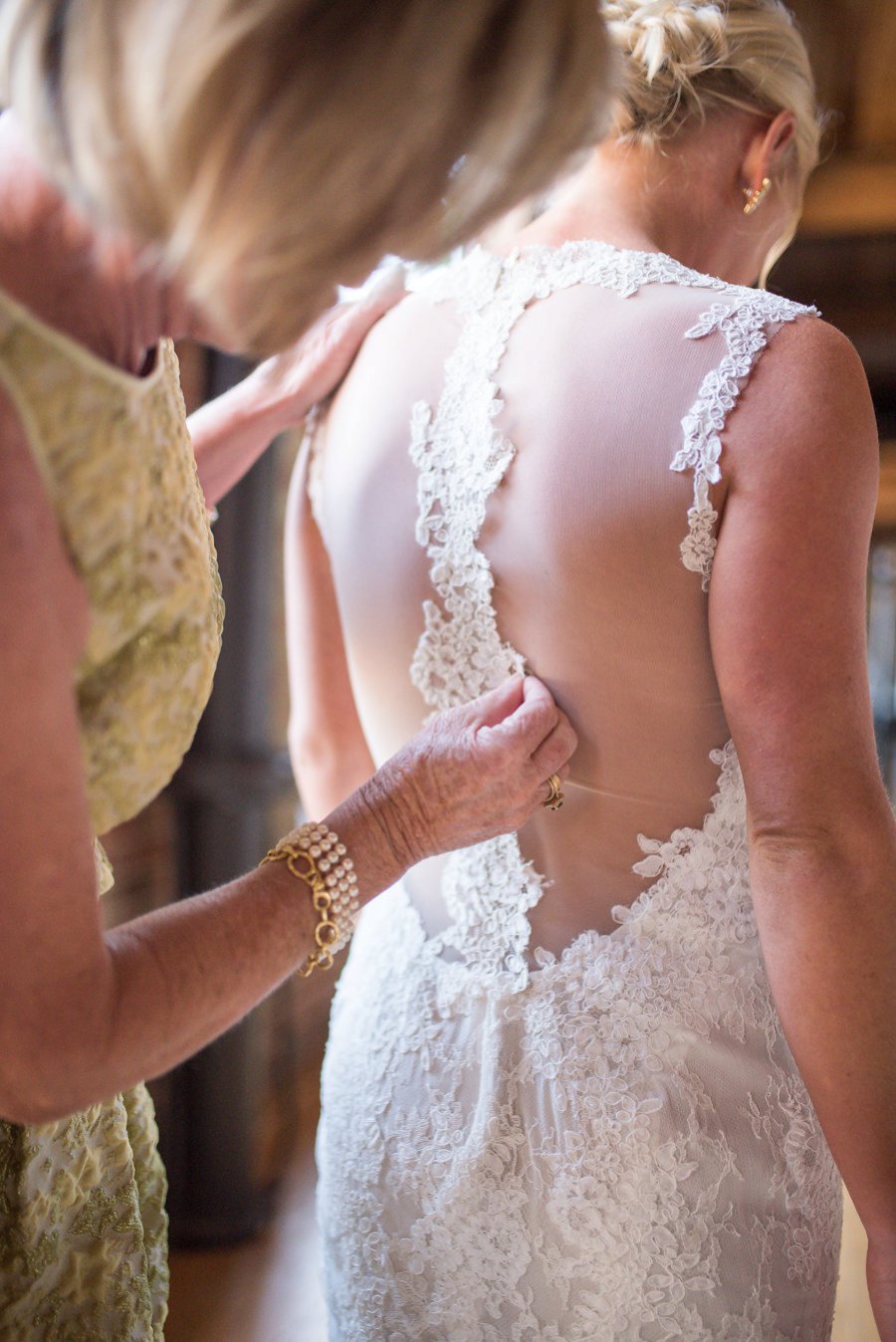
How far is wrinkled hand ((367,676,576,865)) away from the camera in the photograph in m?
1.08

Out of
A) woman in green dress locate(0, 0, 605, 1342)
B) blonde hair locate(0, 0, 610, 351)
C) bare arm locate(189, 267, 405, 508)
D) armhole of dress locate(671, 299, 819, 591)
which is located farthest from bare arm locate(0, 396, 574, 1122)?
bare arm locate(189, 267, 405, 508)

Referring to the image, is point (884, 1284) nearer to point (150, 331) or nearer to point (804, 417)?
point (804, 417)

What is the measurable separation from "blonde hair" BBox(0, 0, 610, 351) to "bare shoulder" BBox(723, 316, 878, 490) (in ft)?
1.14

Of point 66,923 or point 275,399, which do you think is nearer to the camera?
point 66,923

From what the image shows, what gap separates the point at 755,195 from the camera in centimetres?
134

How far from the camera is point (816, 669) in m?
1.03

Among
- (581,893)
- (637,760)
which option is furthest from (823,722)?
(581,893)

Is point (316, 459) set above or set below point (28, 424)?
Answer: above


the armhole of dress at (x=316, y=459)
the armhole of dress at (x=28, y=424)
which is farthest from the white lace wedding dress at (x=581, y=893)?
the armhole of dress at (x=28, y=424)

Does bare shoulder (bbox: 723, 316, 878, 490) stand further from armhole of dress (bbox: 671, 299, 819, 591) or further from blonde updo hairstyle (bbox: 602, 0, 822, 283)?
blonde updo hairstyle (bbox: 602, 0, 822, 283)

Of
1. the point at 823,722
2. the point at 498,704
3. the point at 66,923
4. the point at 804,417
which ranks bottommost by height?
the point at 66,923

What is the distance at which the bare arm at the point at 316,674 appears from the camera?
5.22ft

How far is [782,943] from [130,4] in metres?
0.91

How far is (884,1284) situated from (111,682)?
0.85m
